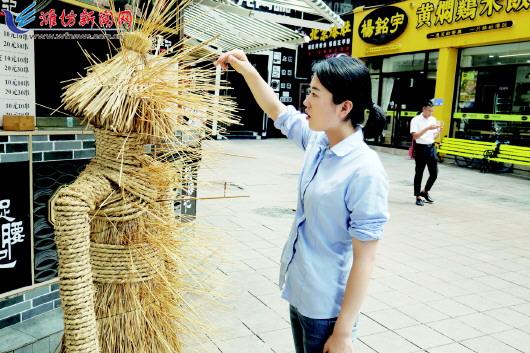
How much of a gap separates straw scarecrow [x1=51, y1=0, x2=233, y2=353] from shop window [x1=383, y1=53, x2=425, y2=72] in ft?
46.0

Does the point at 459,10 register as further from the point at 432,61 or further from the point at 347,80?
the point at 347,80

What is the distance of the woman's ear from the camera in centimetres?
157

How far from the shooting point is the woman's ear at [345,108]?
1.57m

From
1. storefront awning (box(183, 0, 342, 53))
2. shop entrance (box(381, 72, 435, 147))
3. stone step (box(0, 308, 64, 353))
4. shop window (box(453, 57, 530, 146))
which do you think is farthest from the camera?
shop entrance (box(381, 72, 435, 147))

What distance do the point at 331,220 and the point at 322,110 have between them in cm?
37

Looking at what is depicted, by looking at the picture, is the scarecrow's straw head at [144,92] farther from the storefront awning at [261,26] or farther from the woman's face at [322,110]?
the storefront awning at [261,26]

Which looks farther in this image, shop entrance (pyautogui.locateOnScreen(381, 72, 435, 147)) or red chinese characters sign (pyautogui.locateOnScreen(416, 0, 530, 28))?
shop entrance (pyautogui.locateOnScreen(381, 72, 435, 147))

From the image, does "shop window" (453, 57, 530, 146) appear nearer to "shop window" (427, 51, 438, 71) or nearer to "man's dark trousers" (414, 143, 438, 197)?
"shop window" (427, 51, 438, 71)

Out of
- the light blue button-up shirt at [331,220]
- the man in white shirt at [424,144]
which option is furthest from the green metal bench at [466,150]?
the light blue button-up shirt at [331,220]

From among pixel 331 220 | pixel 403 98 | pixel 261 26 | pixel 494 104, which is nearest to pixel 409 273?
pixel 331 220

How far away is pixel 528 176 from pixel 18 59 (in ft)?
38.3

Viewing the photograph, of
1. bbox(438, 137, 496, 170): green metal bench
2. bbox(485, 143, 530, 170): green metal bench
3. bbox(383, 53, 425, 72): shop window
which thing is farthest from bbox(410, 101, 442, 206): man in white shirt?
bbox(383, 53, 425, 72): shop window

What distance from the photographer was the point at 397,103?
49.3 ft

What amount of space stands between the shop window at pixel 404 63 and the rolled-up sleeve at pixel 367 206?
46.0 ft
